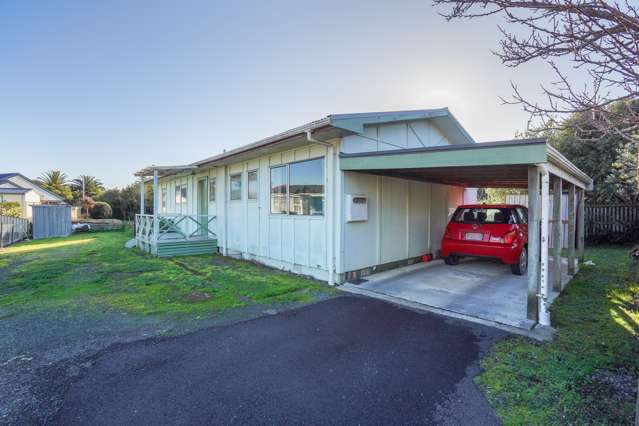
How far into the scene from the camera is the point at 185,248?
10.6 meters

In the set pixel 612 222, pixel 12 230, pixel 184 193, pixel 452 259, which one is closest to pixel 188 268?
pixel 184 193

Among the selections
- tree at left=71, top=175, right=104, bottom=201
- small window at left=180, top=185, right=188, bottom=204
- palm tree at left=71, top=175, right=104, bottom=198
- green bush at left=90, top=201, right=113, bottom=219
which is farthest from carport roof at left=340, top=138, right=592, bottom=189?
palm tree at left=71, top=175, right=104, bottom=198

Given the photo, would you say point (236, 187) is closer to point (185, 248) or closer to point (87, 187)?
point (185, 248)

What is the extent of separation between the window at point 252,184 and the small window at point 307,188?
1.85m

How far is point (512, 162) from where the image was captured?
3955mm

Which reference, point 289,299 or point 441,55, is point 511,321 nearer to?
point 289,299

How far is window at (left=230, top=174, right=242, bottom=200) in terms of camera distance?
966 cm

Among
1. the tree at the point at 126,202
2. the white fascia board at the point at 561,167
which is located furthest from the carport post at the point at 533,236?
the tree at the point at 126,202

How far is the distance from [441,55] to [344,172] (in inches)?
108

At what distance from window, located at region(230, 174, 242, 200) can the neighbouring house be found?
65.6ft

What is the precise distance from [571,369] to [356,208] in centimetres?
409

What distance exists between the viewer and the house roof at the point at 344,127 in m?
5.53

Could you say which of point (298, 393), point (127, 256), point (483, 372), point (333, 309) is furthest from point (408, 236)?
point (127, 256)

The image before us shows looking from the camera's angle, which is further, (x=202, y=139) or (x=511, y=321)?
(x=202, y=139)
